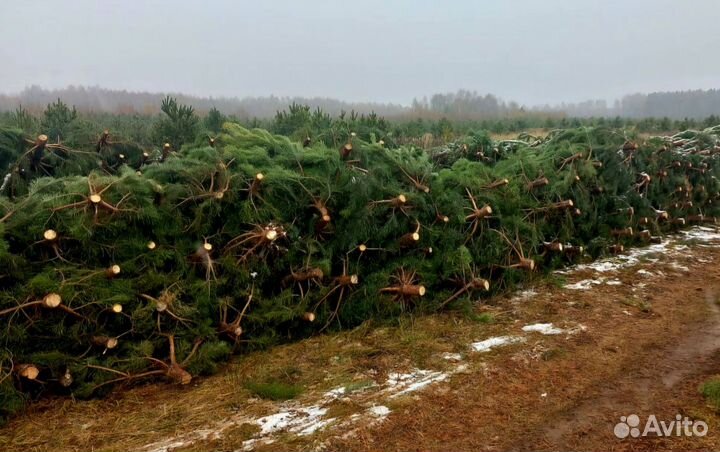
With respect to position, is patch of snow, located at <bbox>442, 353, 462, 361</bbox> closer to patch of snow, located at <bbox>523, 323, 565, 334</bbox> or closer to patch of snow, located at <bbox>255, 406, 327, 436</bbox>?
patch of snow, located at <bbox>523, 323, 565, 334</bbox>

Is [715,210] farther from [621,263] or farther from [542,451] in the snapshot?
[542,451]

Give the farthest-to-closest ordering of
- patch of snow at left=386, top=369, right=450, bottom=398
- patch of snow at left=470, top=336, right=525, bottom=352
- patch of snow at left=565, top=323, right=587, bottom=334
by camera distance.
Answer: patch of snow at left=565, top=323, right=587, bottom=334 → patch of snow at left=470, top=336, right=525, bottom=352 → patch of snow at left=386, top=369, right=450, bottom=398

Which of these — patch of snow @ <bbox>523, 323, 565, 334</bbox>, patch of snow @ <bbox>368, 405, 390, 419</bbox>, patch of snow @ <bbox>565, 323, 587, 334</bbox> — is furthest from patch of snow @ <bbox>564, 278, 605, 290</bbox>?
patch of snow @ <bbox>368, 405, 390, 419</bbox>

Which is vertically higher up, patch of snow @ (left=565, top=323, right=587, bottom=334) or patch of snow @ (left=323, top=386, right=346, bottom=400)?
patch of snow @ (left=565, top=323, right=587, bottom=334)

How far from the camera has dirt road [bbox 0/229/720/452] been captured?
290 centimetres

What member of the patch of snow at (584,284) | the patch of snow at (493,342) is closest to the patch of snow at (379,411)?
the patch of snow at (493,342)

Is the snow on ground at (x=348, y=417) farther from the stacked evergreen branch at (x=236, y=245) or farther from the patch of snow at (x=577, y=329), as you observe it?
the stacked evergreen branch at (x=236, y=245)

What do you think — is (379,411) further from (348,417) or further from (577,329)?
(577,329)

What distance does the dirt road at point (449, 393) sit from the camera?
2898 mm

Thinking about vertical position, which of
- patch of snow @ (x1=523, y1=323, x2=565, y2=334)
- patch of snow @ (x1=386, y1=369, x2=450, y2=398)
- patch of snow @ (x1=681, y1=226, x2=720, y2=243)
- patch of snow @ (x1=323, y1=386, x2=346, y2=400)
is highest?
patch of snow @ (x1=681, y1=226, x2=720, y2=243)

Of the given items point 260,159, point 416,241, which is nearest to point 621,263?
point 416,241

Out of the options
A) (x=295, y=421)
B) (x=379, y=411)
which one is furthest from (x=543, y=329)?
(x=295, y=421)

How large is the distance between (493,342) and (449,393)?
104 centimetres

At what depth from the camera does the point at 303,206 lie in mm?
4516
